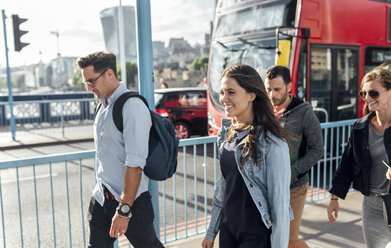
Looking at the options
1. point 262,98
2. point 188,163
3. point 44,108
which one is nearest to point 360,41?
point 188,163

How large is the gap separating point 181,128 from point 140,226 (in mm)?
8287

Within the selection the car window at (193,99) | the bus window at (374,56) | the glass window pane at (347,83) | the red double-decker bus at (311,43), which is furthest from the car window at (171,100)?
the bus window at (374,56)

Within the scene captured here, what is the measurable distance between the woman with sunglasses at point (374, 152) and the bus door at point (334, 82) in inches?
179

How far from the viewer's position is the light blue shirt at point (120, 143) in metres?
2.24

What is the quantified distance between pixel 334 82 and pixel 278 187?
19.9 feet

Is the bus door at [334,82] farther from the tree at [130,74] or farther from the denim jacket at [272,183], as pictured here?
the tree at [130,74]

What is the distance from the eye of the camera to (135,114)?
2262 millimetres

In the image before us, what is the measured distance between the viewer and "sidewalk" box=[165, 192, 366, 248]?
12.9 feet

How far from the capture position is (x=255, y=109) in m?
1.95

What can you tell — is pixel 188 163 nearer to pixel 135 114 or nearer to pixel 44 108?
pixel 135 114

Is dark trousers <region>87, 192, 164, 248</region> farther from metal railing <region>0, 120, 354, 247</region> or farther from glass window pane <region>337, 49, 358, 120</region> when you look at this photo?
glass window pane <region>337, 49, 358, 120</region>

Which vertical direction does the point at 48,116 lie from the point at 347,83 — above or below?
below

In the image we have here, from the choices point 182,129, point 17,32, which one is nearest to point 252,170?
point 17,32

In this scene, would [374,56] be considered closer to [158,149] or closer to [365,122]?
[365,122]
